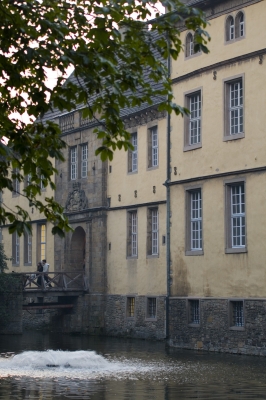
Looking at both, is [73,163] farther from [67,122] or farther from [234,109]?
[234,109]

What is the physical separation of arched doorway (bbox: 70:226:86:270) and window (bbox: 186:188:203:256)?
1163cm

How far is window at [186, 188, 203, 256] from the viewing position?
2895 cm

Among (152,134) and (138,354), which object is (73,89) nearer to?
(138,354)

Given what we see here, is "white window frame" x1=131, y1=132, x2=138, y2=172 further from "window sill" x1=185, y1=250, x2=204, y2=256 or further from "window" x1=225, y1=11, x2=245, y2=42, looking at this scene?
"window" x1=225, y1=11, x2=245, y2=42

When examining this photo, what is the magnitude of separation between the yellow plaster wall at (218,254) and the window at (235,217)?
18 centimetres

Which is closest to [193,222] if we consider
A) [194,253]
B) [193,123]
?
[194,253]

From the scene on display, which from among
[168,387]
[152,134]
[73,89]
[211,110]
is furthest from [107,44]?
[152,134]

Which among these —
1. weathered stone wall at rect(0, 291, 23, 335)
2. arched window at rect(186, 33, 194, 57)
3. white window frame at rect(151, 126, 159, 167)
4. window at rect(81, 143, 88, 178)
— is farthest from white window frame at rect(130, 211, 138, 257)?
arched window at rect(186, 33, 194, 57)

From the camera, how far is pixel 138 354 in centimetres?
2598

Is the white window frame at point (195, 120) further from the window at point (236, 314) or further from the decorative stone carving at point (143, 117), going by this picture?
the window at point (236, 314)

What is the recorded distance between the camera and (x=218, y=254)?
2755 centimetres

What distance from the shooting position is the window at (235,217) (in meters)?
26.9

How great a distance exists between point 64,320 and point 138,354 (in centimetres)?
1333

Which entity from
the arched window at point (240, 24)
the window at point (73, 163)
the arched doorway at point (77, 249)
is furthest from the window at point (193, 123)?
the arched doorway at point (77, 249)
